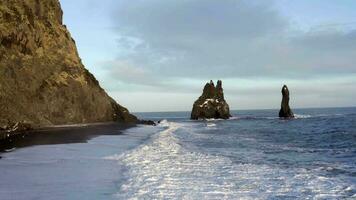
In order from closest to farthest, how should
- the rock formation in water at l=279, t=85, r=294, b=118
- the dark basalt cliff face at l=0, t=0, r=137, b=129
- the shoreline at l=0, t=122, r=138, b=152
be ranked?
the shoreline at l=0, t=122, r=138, b=152 < the dark basalt cliff face at l=0, t=0, r=137, b=129 < the rock formation in water at l=279, t=85, r=294, b=118

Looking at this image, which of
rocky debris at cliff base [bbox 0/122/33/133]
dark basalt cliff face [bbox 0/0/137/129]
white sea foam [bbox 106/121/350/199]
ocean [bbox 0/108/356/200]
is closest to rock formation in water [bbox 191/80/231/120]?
dark basalt cliff face [bbox 0/0/137/129]

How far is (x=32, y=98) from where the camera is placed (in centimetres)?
4962

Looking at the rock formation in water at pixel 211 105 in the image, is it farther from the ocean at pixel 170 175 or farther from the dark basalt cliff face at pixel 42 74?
the ocean at pixel 170 175

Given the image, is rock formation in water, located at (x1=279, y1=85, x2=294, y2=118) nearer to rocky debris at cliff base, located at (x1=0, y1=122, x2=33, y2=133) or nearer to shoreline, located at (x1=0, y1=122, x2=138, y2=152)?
shoreline, located at (x1=0, y1=122, x2=138, y2=152)

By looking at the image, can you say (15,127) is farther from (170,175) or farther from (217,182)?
(217,182)

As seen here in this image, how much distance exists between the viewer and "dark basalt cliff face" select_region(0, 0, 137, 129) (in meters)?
46.5

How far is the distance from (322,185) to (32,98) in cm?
4224

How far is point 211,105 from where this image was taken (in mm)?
115125

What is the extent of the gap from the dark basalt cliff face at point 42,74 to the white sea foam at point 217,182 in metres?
24.1

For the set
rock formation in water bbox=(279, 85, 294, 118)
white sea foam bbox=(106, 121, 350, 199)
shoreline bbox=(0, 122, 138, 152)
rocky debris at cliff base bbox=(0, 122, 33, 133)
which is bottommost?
white sea foam bbox=(106, 121, 350, 199)

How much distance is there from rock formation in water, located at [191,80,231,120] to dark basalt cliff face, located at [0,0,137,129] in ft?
161

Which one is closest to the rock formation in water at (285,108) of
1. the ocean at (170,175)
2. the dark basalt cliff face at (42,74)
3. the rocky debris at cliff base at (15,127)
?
the dark basalt cliff face at (42,74)

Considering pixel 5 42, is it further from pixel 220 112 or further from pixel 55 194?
pixel 220 112

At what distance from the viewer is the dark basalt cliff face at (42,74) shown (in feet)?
153
